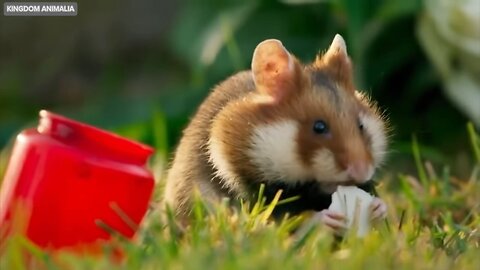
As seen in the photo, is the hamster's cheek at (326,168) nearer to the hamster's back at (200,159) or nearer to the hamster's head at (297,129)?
the hamster's head at (297,129)

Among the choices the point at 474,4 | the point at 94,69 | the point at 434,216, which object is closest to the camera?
the point at 434,216

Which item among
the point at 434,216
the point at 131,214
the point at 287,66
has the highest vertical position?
the point at 287,66

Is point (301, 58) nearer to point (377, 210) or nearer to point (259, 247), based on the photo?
point (377, 210)

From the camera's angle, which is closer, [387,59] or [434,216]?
[434,216]

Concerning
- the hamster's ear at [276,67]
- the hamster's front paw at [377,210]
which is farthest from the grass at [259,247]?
the hamster's ear at [276,67]

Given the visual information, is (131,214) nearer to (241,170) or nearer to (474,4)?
(241,170)

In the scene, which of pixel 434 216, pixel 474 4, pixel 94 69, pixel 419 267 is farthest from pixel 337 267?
pixel 94 69

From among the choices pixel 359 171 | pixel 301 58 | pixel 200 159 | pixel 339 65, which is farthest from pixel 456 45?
Result: pixel 359 171
